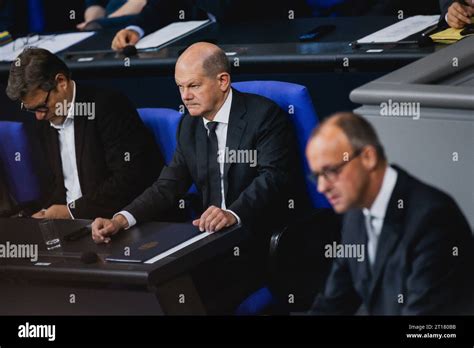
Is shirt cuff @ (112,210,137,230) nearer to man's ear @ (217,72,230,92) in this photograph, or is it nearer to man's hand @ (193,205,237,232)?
man's hand @ (193,205,237,232)

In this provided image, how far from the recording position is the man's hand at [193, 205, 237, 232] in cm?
284

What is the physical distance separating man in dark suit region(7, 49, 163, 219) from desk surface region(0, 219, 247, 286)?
25 cm

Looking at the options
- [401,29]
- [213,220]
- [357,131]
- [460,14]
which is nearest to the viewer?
[357,131]

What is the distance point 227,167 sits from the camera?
120 inches

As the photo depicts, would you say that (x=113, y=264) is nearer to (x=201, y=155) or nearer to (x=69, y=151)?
(x=201, y=155)

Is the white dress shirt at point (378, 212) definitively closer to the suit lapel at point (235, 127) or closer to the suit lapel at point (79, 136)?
the suit lapel at point (235, 127)

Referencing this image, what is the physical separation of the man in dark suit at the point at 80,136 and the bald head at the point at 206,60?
319 millimetres

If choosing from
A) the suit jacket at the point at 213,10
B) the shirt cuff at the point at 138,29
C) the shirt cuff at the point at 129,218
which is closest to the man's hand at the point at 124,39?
the shirt cuff at the point at 138,29

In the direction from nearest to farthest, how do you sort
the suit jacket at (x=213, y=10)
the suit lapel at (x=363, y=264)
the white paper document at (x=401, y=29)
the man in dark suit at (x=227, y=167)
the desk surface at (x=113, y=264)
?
the suit lapel at (x=363, y=264)
the desk surface at (x=113, y=264)
the man in dark suit at (x=227, y=167)
the white paper document at (x=401, y=29)
the suit jacket at (x=213, y=10)

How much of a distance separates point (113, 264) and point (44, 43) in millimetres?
1670

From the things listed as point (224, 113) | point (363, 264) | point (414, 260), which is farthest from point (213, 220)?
point (414, 260)

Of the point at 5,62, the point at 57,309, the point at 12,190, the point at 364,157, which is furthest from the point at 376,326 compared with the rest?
the point at 5,62

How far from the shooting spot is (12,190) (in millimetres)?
3525

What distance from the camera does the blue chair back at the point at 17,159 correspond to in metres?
3.49
